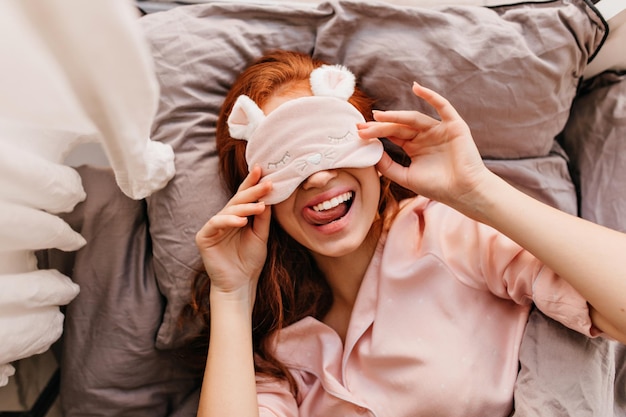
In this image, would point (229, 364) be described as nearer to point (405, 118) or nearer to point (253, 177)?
point (253, 177)

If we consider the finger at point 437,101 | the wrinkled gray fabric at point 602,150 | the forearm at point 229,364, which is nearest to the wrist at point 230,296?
the forearm at point 229,364

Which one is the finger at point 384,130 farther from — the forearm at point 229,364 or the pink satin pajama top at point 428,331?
Answer: the forearm at point 229,364

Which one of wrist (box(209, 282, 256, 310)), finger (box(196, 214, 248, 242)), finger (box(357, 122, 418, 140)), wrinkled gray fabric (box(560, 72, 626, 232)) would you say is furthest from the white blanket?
wrinkled gray fabric (box(560, 72, 626, 232))

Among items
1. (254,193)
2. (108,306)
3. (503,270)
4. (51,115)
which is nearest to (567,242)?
(503,270)

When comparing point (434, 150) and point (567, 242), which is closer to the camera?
point (567, 242)

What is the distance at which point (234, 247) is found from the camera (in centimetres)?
86

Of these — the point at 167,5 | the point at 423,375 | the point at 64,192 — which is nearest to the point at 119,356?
the point at 64,192

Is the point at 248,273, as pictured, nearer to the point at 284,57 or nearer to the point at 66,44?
the point at 284,57

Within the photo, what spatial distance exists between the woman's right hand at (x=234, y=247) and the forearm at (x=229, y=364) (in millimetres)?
28

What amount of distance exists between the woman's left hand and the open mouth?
0.30 feet

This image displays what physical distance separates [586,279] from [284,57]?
58 cm

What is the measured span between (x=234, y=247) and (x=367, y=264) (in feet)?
0.81

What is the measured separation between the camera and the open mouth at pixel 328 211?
0.75m

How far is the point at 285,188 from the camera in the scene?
729 mm
